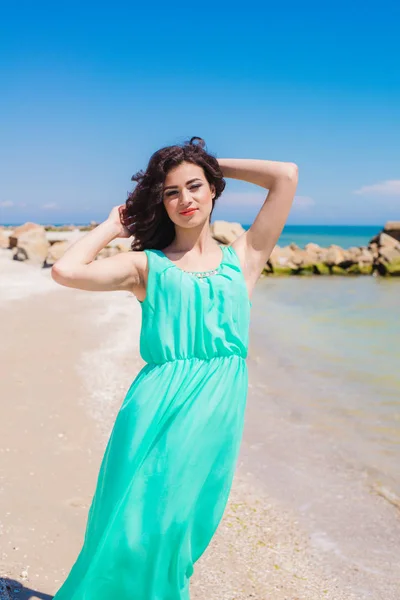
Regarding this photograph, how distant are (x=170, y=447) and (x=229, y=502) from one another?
2798 mm

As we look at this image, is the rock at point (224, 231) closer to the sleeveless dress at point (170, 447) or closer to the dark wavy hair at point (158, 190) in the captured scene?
the dark wavy hair at point (158, 190)

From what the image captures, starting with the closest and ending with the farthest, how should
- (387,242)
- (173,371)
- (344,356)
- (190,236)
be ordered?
(173,371) → (190,236) → (344,356) → (387,242)

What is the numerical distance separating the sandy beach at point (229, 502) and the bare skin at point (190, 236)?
183 cm

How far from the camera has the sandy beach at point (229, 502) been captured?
393 cm

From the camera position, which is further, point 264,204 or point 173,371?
point 264,204

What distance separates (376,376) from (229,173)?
7.60 metres

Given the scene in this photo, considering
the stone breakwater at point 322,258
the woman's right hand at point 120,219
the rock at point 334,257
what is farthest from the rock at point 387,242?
the woman's right hand at point 120,219

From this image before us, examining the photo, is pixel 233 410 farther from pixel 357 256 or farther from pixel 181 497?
pixel 357 256

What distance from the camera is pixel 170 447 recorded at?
2.50m

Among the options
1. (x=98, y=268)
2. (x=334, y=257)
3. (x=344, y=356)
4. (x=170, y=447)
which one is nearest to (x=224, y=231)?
(x=334, y=257)

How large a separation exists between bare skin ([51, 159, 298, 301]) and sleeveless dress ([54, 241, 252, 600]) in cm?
11

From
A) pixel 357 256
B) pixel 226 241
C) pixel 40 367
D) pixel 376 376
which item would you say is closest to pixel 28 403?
pixel 40 367

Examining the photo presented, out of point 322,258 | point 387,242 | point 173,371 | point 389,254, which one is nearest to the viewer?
point 173,371

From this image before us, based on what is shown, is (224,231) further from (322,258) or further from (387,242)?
(387,242)
